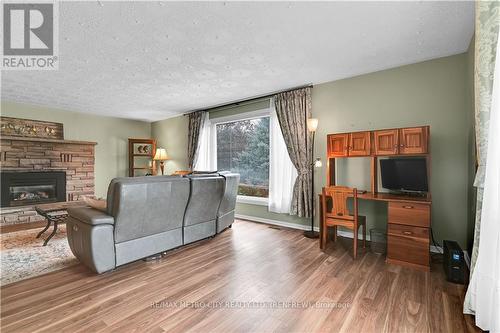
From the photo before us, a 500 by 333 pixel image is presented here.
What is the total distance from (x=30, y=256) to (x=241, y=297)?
267 cm

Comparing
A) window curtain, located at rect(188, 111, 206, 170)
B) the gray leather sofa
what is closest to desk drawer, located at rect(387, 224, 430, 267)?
the gray leather sofa

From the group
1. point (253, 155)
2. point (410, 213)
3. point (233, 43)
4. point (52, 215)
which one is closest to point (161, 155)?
point (253, 155)

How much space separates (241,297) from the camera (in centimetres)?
188

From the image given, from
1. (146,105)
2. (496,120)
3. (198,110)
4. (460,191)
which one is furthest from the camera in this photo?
(198,110)

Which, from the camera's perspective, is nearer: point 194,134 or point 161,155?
point 194,134

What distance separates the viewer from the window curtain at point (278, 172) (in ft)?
13.0

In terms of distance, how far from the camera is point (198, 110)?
5.34m

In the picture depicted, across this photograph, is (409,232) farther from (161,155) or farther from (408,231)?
(161,155)

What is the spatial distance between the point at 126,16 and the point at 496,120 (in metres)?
2.87

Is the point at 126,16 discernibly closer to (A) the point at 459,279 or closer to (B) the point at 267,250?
(B) the point at 267,250

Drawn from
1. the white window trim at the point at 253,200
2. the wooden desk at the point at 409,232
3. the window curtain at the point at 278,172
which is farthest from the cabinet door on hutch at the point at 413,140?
the white window trim at the point at 253,200

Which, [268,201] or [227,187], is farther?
[268,201]

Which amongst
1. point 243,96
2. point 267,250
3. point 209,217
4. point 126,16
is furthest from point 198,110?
point 267,250

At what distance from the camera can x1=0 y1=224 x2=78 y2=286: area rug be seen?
7.46 feet
